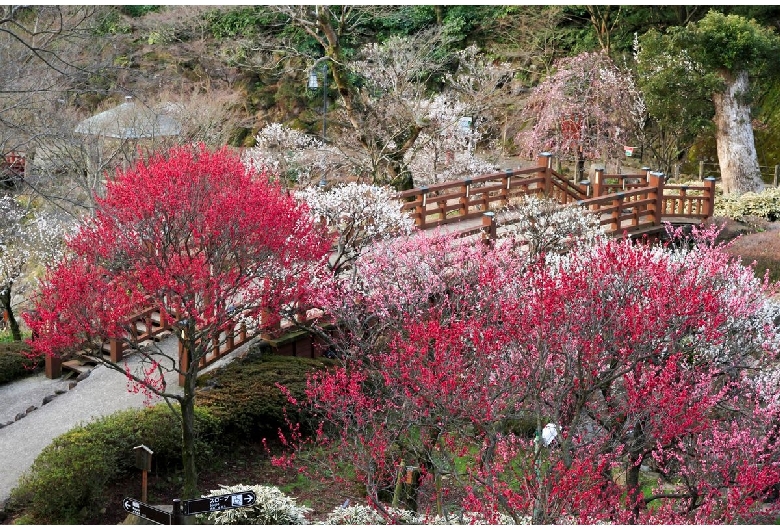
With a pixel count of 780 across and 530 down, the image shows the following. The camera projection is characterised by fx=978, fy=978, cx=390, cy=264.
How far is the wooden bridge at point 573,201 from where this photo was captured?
19.2 metres

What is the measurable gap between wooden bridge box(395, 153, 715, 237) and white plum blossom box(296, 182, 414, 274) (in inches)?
116

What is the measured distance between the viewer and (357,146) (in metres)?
26.1

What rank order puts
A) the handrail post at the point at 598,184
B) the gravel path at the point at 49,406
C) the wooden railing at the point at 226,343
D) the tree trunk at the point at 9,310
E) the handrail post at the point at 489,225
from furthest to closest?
1. the handrail post at the point at 598,184
2. the tree trunk at the point at 9,310
3. the handrail post at the point at 489,225
4. the wooden railing at the point at 226,343
5. the gravel path at the point at 49,406

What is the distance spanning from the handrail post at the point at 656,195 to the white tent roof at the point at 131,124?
11078mm

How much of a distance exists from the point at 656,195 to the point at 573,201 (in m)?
1.84

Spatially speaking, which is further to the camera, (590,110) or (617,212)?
(590,110)

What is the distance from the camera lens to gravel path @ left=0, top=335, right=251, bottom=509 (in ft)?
42.8

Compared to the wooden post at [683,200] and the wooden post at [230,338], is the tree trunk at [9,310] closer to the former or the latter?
the wooden post at [230,338]

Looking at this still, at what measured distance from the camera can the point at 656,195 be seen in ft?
70.7

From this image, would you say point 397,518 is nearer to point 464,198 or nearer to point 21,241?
point 464,198

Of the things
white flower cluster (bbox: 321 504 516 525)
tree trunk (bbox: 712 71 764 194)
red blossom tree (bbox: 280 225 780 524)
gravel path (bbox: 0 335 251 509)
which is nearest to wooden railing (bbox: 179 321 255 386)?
gravel path (bbox: 0 335 251 509)

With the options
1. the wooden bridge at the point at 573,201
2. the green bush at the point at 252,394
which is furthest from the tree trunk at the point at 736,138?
the green bush at the point at 252,394

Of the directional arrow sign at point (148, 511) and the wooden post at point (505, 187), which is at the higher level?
the wooden post at point (505, 187)

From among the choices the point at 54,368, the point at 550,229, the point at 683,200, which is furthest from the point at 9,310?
the point at 683,200
